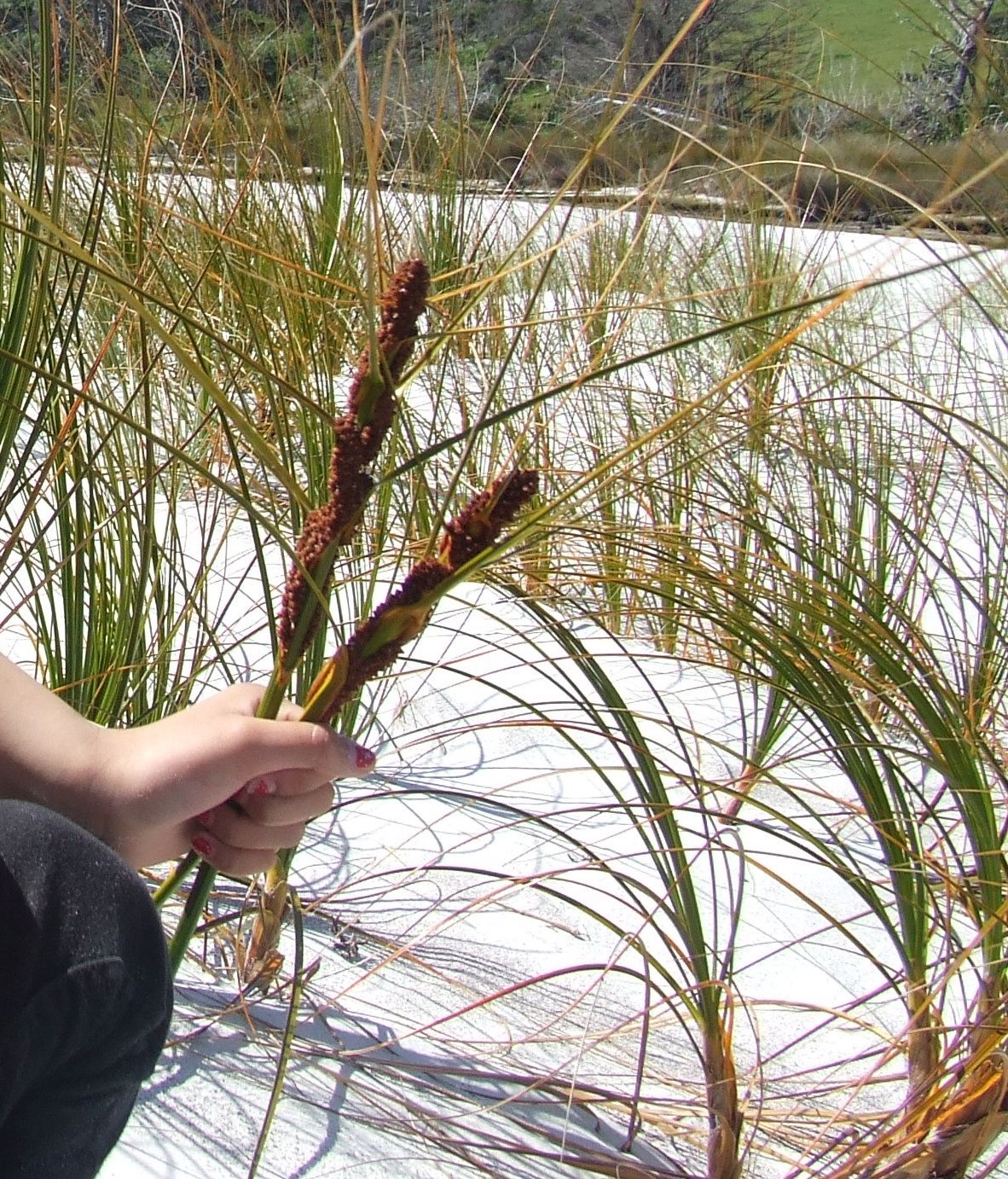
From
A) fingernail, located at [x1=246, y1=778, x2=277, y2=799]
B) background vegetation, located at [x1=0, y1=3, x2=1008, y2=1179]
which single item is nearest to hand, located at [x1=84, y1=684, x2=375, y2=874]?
fingernail, located at [x1=246, y1=778, x2=277, y2=799]

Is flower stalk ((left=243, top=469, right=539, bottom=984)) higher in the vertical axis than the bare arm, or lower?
higher

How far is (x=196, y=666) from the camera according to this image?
1073 mm

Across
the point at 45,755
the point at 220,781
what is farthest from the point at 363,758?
the point at 45,755

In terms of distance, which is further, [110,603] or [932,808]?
[110,603]

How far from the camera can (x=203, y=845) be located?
63cm

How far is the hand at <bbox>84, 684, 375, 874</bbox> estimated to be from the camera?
1.79 feet

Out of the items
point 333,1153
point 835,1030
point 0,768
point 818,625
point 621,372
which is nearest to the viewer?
point 0,768

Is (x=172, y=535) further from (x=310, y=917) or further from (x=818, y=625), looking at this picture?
(x=818, y=625)

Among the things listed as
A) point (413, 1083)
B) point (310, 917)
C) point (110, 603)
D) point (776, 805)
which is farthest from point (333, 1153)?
point (776, 805)

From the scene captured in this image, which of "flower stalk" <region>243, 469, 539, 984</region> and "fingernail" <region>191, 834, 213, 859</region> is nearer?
"flower stalk" <region>243, 469, 539, 984</region>

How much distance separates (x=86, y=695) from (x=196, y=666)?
0.33 ft

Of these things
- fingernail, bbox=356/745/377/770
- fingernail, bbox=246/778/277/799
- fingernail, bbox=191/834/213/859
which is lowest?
fingernail, bbox=191/834/213/859

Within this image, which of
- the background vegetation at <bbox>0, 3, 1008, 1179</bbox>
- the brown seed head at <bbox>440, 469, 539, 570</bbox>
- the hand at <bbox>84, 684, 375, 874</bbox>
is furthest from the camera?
the background vegetation at <bbox>0, 3, 1008, 1179</bbox>

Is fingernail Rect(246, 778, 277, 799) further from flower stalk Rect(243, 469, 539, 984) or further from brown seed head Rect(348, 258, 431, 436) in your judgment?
brown seed head Rect(348, 258, 431, 436)
